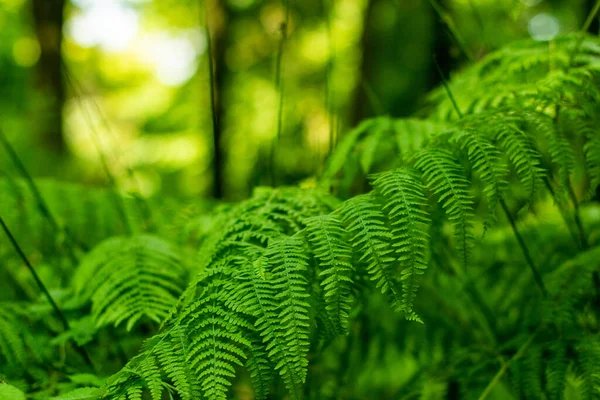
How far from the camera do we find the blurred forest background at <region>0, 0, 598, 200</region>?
2996 mm

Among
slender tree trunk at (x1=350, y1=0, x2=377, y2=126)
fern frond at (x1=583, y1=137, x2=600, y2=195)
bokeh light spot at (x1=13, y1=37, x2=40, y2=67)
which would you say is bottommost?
fern frond at (x1=583, y1=137, x2=600, y2=195)

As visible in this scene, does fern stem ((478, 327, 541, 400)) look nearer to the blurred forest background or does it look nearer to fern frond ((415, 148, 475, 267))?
fern frond ((415, 148, 475, 267))

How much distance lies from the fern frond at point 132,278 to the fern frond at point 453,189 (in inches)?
21.7

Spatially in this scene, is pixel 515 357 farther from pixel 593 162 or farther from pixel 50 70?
pixel 50 70

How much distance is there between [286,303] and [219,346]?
0.11 metres

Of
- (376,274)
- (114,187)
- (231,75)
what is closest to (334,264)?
(376,274)

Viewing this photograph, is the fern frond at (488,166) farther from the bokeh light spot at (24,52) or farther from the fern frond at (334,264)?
the bokeh light spot at (24,52)

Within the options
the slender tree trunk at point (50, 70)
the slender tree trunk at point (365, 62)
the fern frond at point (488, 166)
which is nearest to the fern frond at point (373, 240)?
the fern frond at point (488, 166)

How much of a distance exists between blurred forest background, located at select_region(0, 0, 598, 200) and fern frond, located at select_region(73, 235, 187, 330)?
17.1 inches

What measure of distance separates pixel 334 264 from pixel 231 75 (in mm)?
4196

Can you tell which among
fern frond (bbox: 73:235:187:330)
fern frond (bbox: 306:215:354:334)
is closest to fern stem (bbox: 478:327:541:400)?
fern frond (bbox: 306:215:354:334)

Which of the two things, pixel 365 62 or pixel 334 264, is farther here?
pixel 365 62

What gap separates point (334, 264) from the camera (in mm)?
697

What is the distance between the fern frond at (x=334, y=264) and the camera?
2.23ft
